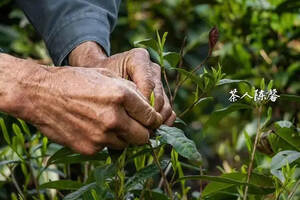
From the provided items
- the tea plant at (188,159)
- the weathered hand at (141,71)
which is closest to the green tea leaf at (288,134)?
the tea plant at (188,159)

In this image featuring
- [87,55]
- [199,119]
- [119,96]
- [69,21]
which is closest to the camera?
[119,96]

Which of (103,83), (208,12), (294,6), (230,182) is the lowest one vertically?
(208,12)

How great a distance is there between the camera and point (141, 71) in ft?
3.75

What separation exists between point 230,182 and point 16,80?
359 millimetres

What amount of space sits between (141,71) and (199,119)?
4.36 ft

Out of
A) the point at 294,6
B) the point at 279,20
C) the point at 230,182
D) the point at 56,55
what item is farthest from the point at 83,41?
the point at 279,20

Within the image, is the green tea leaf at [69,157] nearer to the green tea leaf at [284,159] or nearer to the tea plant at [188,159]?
the tea plant at [188,159]

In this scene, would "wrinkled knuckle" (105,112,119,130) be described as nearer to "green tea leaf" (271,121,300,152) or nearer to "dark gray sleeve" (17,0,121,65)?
"green tea leaf" (271,121,300,152)

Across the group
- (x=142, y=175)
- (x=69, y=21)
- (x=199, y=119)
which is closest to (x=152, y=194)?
(x=142, y=175)

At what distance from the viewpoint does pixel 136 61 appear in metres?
1.18

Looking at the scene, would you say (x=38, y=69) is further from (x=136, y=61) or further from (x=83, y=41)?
(x=83, y=41)

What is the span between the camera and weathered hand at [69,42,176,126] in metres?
1.10

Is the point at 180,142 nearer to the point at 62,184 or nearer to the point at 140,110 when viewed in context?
the point at 140,110

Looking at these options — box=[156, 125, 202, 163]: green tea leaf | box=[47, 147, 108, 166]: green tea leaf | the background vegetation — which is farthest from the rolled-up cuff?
box=[156, 125, 202, 163]: green tea leaf
